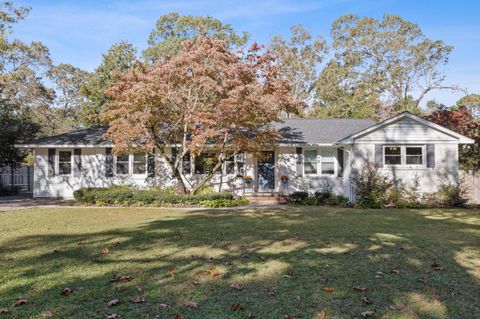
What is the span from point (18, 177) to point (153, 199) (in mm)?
17037

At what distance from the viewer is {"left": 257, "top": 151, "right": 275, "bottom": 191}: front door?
20.0m

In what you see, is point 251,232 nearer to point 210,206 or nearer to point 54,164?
point 210,206

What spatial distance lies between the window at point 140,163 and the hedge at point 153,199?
11.5 feet

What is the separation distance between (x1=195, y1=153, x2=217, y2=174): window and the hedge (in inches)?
142

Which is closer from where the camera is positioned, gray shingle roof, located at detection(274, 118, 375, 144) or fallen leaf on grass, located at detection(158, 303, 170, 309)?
fallen leaf on grass, located at detection(158, 303, 170, 309)

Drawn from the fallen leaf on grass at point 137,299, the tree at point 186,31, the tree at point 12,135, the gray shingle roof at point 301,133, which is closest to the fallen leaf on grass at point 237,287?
the fallen leaf on grass at point 137,299

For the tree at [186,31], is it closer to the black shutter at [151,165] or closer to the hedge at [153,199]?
the black shutter at [151,165]

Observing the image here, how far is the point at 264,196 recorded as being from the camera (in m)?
19.0

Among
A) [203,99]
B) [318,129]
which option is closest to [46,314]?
[203,99]

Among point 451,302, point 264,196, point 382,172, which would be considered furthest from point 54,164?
point 451,302

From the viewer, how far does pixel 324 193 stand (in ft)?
58.3

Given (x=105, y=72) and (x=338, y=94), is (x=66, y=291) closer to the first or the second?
(x=105, y=72)

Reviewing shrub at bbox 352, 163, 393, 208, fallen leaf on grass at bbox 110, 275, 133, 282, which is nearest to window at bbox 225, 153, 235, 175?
shrub at bbox 352, 163, 393, 208

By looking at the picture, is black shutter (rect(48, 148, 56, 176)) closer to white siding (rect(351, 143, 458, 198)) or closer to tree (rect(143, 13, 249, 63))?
white siding (rect(351, 143, 458, 198))
